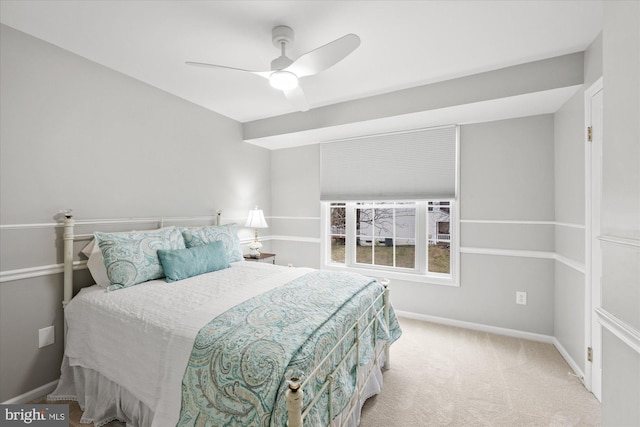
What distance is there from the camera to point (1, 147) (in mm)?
1906

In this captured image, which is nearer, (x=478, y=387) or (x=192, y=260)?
(x=478, y=387)

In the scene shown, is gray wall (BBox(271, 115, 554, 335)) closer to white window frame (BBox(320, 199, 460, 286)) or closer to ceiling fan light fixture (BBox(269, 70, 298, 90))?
white window frame (BBox(320, 199, 460, 286))

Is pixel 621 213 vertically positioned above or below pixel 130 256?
above

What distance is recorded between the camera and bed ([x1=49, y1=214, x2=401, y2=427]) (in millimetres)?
1186

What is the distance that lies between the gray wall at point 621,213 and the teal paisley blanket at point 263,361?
1.06 metres

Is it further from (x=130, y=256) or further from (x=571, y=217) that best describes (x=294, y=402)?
(x=571, y=217)

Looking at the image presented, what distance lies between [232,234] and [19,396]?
195cm

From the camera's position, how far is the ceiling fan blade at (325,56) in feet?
5.26

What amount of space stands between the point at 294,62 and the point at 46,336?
2698 mm

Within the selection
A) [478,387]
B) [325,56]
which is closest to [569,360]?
[478,387]

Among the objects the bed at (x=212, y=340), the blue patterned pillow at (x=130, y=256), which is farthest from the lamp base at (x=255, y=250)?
the blue patterned pillow at (x=130, y=256)

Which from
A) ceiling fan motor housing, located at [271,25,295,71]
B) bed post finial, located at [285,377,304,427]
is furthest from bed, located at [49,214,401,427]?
ceiling fan motor housing, located at [271,25,295,71]

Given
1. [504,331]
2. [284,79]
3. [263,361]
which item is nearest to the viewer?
[263,361]

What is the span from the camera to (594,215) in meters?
2.08
